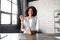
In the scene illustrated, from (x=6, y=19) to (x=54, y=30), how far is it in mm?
1772

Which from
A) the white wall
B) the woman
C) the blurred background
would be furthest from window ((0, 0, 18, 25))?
the woman

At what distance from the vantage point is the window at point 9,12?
11.7 ft

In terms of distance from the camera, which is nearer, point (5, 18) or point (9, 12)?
point (5, 18)

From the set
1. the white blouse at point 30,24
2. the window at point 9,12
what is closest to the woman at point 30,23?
the white blouse at point 30,24

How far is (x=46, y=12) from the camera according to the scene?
4637 mm

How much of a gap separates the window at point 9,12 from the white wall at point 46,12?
→ 743 mm

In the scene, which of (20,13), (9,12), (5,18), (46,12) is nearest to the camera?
(5,18)

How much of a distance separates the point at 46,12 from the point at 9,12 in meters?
1.44

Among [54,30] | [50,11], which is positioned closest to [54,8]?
[50,11]

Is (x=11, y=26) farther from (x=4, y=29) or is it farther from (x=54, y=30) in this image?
(x=54, y=30)

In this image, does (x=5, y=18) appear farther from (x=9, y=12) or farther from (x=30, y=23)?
(x=30, y=23)

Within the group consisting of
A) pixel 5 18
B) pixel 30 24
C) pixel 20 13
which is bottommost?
pixel 30 24

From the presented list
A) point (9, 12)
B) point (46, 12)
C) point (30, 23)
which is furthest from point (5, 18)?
point (46, 12)

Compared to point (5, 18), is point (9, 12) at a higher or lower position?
higher
